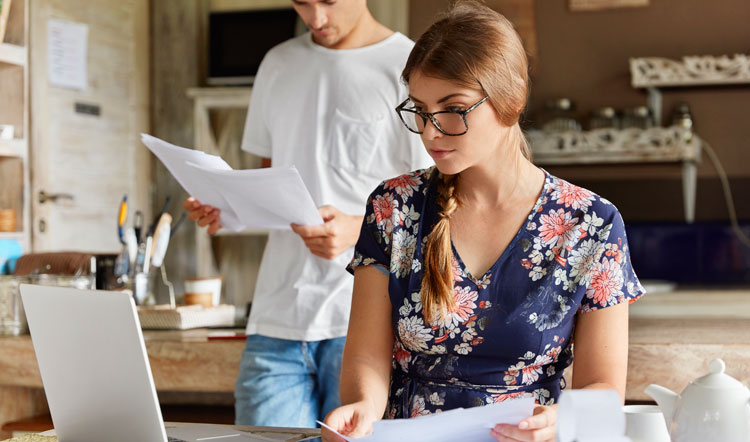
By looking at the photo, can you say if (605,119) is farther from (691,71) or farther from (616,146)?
(691,71)

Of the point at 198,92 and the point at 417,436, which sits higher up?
the point at 198,92

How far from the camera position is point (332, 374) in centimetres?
171

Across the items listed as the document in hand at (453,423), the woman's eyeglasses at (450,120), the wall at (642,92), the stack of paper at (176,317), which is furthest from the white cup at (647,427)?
the wall at (642,92)

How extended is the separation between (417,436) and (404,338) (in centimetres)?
32

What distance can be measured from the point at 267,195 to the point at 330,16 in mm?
411

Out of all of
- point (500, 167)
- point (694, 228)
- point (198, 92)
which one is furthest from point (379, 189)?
point (198, 92)

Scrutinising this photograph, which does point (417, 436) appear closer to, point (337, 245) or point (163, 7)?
point (337, 245)

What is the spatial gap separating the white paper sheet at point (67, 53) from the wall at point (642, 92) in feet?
6.74

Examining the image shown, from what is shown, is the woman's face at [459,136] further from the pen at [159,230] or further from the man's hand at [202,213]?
the pen at [159,230]

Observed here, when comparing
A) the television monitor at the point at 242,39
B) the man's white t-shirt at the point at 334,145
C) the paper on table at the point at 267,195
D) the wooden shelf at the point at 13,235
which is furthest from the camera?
the television monitor at the point at 242,39

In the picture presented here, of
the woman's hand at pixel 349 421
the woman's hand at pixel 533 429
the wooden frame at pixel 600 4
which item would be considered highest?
the wooden frame at pixel 600 4

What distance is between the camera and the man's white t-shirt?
177 cm

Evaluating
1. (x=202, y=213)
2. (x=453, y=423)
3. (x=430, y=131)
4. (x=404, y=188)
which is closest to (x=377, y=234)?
(x=404, y=188)

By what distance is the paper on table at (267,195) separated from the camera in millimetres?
1507
